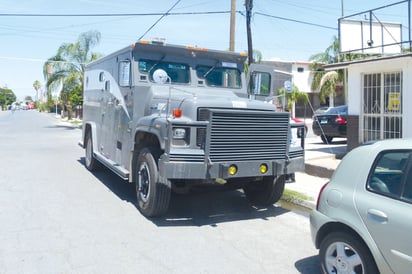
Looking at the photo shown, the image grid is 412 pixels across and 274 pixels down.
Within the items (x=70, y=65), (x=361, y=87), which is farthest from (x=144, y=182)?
(x=70, y=65)

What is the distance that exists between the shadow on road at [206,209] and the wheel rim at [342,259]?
8.17 feet

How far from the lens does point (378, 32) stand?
37.6ft

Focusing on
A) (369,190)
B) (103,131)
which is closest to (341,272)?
(369,190)

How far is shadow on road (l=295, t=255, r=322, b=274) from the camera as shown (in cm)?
450

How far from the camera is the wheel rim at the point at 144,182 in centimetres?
638

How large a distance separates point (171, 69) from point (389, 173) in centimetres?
464

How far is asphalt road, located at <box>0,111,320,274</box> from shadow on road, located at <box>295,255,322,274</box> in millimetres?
11

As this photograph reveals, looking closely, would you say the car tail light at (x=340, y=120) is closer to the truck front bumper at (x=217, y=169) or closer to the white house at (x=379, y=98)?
the white house at (x=379, y=98)

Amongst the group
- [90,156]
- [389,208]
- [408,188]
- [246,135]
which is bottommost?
[90,156]

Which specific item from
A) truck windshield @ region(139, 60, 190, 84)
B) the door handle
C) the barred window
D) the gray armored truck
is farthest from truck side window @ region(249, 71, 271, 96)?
the door handle

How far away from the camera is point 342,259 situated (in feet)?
12.3

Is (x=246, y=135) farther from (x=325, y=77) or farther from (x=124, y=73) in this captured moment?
(x=325, y=77)

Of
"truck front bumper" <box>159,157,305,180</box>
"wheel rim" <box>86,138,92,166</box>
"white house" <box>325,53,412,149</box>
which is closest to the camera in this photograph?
"truck front bumper" <box>159,157,305,180</box>

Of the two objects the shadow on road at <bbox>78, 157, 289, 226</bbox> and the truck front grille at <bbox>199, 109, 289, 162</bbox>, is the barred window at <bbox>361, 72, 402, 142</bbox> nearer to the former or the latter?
the shadow on road at <bbox>78, 157, 289, 226</bbox>
